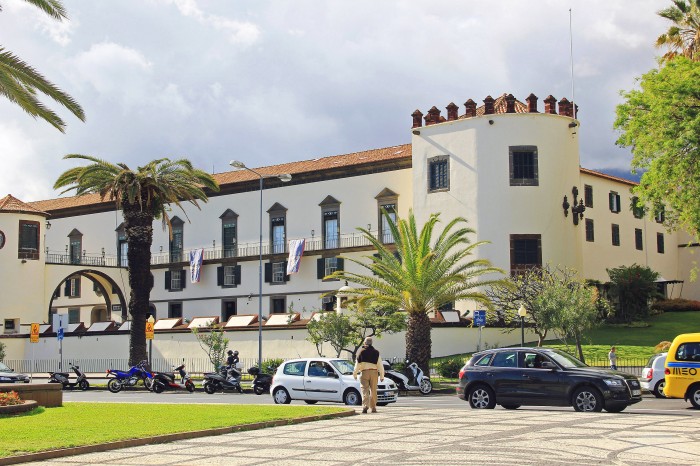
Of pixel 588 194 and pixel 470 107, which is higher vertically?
pixel 470 107

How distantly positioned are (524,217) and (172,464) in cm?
4259

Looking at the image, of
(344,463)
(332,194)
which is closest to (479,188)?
(332,194)

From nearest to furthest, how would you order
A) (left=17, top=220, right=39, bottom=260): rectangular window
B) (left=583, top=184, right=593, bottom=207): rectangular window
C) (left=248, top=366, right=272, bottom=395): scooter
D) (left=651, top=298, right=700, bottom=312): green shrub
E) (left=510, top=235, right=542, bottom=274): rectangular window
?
(left=248, top=366, right=272, bottom=395): scooter, (left=510, top=235, right=542, bottom=274): rectangular window, (left=651, top=298, right=700, bottom=312): green shrub, (left=583, top=184, right=593, bottom=207): rectangular window, (left=17, top=220, right=39, bottom=260): rectangular window

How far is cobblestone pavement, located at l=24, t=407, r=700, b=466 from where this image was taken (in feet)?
42.4

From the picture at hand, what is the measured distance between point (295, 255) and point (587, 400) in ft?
133

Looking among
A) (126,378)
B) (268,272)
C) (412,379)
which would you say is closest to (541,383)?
(412,379)

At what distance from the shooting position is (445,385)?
122ft

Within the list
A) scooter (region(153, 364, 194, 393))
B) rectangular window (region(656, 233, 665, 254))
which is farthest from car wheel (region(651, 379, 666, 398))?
rectangular window (region(656, 233, 665, 254))

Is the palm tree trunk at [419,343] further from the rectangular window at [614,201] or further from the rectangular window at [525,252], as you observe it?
the rectangular window at [614,201]

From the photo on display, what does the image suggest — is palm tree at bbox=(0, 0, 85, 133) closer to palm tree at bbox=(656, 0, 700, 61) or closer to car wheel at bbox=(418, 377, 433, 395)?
car wheel at bbox=(418, 377, 433, 395)

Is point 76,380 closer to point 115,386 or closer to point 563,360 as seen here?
point 115,386

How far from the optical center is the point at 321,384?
2558 cm

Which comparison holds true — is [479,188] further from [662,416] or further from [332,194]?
[662,416]

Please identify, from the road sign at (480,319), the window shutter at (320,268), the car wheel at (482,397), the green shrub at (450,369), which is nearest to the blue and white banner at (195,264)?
the window shutter at (320,268)
